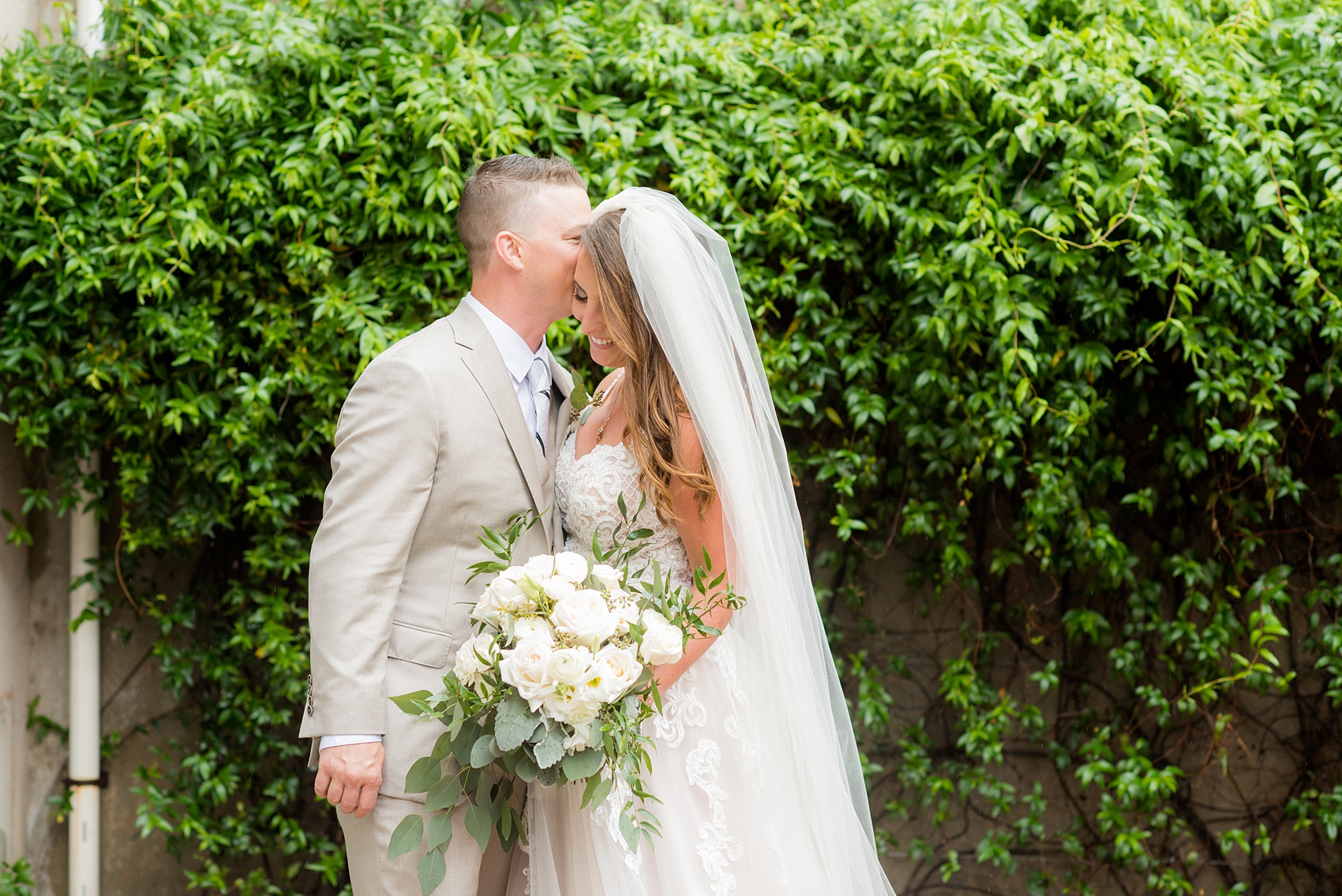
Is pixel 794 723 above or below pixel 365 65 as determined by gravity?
below

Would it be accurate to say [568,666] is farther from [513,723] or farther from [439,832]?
[439,832]

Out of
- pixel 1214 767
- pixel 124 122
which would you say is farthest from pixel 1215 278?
pixel 124 122

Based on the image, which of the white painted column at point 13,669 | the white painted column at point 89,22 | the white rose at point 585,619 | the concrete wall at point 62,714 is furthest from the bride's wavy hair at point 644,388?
the white painted column at point 13,669

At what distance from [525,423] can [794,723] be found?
851 mm

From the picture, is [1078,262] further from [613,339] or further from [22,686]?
[22,686]

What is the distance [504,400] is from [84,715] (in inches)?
85.3

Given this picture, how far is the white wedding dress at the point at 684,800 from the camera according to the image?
1.90 m

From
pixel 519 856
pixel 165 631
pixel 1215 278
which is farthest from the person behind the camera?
pixel 165 631

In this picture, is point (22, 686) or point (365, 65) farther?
point (22, 686)

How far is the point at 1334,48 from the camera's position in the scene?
2.84 m

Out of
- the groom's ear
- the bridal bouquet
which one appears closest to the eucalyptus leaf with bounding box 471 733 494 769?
the bridal bouquet

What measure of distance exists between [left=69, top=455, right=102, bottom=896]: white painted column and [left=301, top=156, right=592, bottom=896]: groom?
1.69 metres

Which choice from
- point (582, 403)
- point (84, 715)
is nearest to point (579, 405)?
point (582, 403)

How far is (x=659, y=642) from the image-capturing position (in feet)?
5.74
